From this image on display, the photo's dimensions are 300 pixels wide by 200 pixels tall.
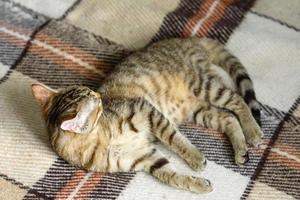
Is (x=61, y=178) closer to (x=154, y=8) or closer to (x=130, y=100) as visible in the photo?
(x=130, y=100)

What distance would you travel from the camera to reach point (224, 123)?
67.6 inches

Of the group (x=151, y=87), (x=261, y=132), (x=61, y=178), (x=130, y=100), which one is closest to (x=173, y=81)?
(x=151, y=87)

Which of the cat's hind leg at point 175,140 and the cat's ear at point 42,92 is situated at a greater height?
the cat's hind leg at point 175,140

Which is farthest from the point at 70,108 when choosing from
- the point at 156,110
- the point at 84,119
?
the point at 156,110

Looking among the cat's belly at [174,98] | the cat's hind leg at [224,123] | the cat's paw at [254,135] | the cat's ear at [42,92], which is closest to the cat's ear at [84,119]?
the cat's ear at [42,92]

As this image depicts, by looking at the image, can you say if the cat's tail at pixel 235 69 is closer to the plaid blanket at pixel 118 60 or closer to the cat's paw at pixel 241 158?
the plaid blanket at pixel 118 60

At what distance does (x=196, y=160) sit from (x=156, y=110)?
205 millimetres

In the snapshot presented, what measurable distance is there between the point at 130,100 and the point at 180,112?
209 mm

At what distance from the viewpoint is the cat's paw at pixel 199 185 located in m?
1.53

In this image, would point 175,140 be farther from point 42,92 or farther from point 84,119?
point 42,92

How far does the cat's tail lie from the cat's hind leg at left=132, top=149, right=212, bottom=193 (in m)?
0.33

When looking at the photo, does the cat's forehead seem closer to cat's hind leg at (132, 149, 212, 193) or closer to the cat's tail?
cat's hind leg at (132, 149, 212, 193)

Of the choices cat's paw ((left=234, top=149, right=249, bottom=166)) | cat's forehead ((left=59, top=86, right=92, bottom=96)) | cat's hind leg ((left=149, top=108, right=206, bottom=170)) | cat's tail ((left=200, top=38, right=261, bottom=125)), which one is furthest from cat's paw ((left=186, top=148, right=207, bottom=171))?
cat's forehead ((left=59, top=86, right=92, bottom=96))

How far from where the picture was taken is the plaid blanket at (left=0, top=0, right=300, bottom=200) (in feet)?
5.13
